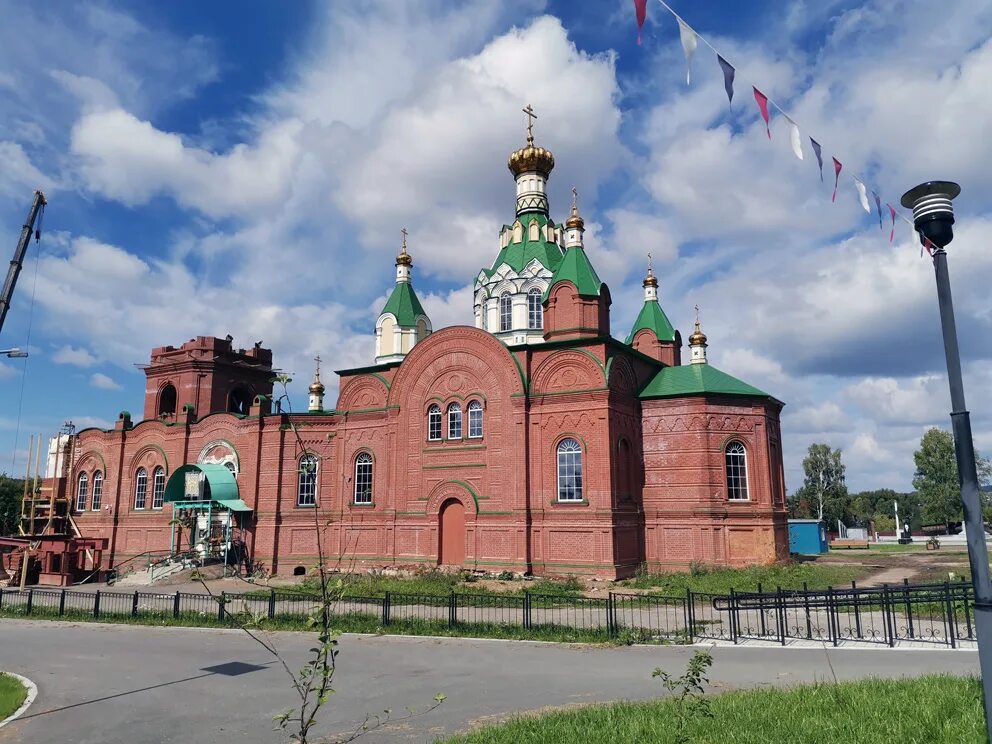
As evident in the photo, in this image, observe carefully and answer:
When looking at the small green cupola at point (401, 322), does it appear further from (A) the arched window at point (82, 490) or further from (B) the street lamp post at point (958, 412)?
(B) the street lamp post at point (958, 412)

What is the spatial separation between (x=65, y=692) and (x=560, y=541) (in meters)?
17.1

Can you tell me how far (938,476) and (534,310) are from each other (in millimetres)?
59269

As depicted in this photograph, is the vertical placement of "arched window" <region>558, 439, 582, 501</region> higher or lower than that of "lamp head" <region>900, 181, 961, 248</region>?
lower

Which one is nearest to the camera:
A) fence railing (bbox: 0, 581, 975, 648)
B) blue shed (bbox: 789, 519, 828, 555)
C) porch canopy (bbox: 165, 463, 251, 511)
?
fence railing (bbox: 0, 581, 975, 648)

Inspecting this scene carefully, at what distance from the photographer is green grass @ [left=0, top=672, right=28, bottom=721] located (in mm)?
10202

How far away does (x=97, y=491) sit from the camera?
3872cm

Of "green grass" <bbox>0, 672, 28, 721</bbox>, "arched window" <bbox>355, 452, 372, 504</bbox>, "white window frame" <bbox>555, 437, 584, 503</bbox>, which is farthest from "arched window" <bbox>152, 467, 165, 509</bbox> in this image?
"green grass" <bbox>0, 672, 28, 721</bbox>

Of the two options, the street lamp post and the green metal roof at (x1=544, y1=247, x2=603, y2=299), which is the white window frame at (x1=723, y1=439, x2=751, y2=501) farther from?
the street lamp post

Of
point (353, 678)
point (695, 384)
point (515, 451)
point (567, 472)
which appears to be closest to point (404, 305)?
point (515, 451)

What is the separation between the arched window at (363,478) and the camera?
1220 inches

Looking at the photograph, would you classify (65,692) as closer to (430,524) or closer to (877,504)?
(430,524)

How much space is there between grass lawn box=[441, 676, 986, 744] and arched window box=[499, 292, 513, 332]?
23328 millimetres

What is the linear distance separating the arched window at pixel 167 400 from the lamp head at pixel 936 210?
41.4 m

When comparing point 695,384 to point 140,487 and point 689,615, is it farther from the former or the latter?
point 140,487
